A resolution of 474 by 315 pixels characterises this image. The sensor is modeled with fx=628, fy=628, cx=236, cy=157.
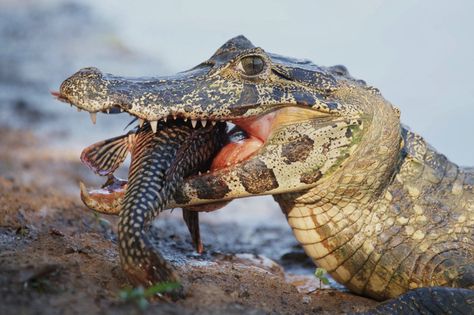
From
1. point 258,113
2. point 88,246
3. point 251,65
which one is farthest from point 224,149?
point 88,246

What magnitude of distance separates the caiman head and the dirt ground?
1.99ft

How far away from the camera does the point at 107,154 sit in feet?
12.3

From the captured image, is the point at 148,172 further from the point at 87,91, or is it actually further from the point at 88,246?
the point at 88,246

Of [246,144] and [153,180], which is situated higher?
[246,144]

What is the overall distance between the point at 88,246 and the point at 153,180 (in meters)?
0.78

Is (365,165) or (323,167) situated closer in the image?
(323,167)

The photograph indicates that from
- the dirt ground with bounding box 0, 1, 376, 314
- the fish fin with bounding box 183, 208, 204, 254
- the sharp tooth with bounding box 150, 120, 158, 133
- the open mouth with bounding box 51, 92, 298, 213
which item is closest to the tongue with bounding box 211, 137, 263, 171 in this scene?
the open mouth with bounding box 51, 92, 298, 213

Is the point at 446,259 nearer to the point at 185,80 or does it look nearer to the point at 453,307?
the point at 453,307

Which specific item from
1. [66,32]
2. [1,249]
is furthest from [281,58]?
[66,32]

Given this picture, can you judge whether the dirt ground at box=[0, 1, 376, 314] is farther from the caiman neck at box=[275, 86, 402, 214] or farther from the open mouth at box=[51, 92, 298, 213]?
the caiman neck at box=[275, 86, 402, 214]

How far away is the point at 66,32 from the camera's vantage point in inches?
770

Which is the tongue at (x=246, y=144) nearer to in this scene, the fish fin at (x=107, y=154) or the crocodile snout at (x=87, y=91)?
the fish fin at (x=107, y=154)

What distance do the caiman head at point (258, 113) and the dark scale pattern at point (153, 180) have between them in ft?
0.31

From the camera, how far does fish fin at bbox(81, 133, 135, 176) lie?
372 centimetres
